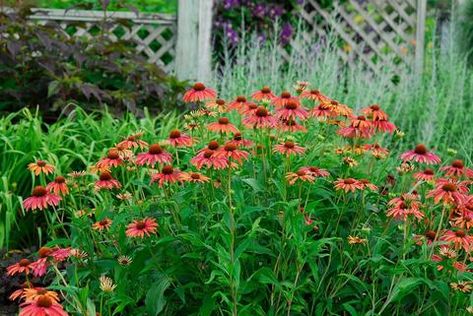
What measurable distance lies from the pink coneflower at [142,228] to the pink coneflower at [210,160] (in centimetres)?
21

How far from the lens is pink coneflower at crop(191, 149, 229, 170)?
222cm

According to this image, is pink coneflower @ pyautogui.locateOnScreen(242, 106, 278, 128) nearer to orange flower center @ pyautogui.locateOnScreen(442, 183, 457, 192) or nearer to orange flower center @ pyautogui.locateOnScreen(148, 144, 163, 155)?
orange flower center @ pyautogui.locateOnScreen(148, 144, 163, 155)

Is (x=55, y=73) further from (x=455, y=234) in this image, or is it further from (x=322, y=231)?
(x=455, y=234)

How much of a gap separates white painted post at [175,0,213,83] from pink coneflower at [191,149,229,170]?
11.7ft

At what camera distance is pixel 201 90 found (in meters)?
Answer: 2.71

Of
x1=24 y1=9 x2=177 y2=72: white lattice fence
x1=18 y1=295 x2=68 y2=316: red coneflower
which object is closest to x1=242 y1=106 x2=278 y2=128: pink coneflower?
x1=18 y1=295 x2=68 y2=316: red coneflower

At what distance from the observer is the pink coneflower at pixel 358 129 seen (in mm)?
2523

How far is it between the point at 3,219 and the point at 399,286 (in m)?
2.21

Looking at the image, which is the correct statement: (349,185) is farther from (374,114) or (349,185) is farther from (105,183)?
(105,183)

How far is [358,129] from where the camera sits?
2.59m

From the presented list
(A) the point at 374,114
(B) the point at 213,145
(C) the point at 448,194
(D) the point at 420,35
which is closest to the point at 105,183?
(B) the point at 213,145

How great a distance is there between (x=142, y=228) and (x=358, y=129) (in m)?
0.76

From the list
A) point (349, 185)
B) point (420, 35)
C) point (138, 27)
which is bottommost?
Result: point (420, 35)

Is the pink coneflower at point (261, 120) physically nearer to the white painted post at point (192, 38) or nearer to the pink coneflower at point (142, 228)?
the pink coneflower at point (142, 228)
